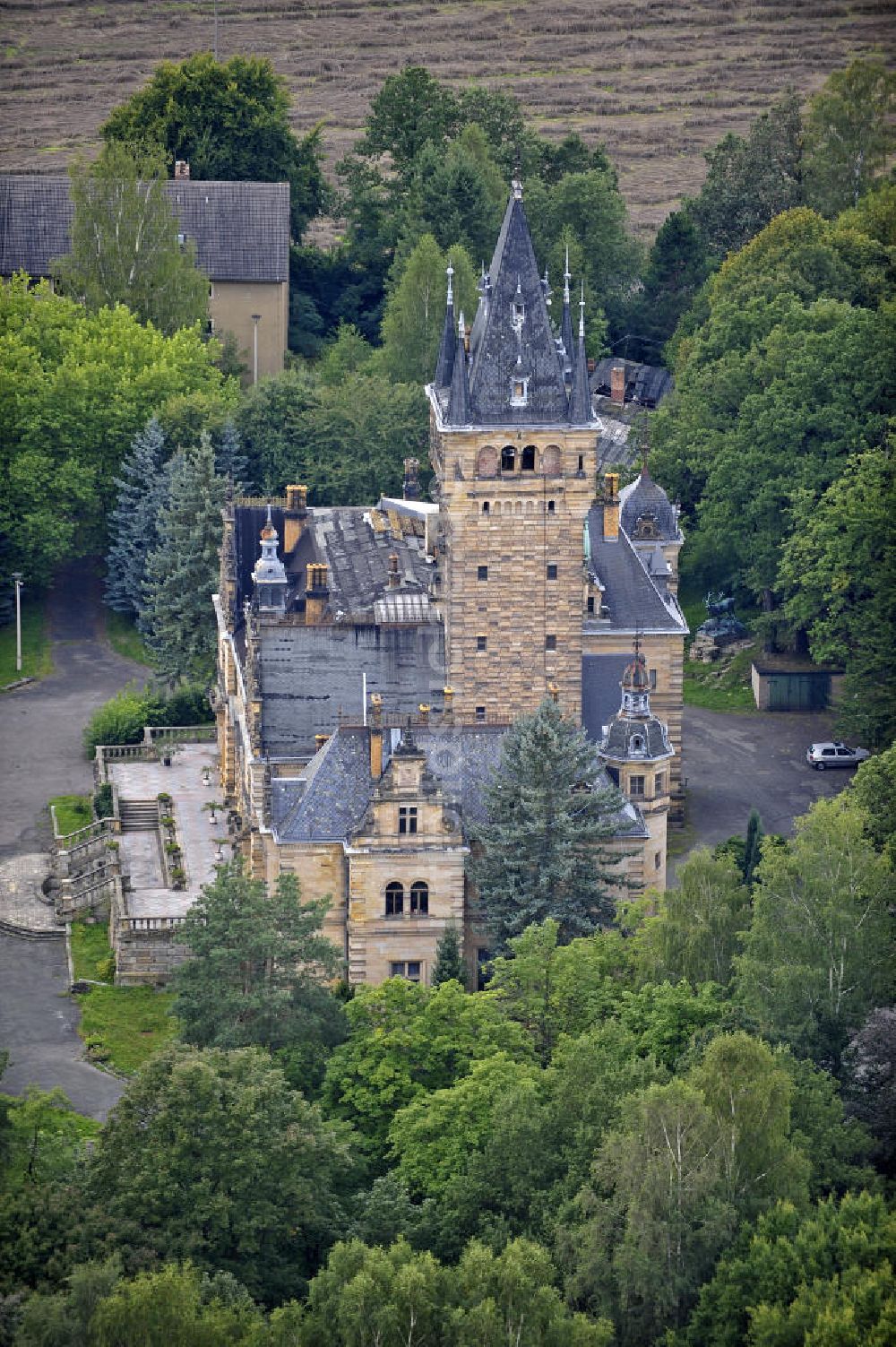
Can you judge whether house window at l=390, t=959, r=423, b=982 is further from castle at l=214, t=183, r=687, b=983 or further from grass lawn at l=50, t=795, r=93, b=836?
grass lawn at l=50, t=795, r=93, b=836

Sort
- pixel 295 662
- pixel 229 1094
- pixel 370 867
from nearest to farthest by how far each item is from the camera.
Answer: pixel 229 1094 → pixel 370 867 → pixel 295 662

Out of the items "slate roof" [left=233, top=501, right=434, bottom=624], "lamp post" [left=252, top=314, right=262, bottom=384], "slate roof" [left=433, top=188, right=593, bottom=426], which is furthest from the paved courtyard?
"lamp post" [left=252, top=314, right=262, bottom=384]

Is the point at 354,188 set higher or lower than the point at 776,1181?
higher

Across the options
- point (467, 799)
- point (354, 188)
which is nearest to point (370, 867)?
point (467, 799)

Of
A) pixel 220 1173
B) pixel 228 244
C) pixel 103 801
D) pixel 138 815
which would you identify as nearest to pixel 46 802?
pixel 103 801

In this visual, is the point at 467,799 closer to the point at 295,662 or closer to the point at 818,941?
the point at 295,662

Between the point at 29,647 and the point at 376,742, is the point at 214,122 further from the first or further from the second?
the point at 376,742
